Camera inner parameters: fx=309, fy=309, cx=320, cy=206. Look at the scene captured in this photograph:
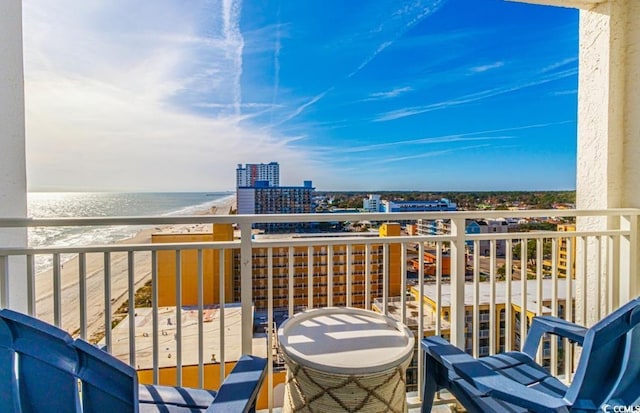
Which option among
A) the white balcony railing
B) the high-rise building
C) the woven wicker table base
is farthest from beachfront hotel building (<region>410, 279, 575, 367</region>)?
the high-rise building

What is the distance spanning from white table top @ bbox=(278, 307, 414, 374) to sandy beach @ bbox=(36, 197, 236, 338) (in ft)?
3.01

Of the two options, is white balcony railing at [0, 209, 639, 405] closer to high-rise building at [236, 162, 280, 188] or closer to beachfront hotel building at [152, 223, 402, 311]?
beachfront hotel building at [152, 223, 402, 311]

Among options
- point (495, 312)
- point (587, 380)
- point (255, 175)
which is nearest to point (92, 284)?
point (255, 175)

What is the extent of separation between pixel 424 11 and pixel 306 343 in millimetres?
5635

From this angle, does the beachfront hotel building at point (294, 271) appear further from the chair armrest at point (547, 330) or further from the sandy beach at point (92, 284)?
the chair armrest at point (547, 330)

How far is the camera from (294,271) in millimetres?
2092

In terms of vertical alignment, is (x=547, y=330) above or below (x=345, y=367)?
→ below

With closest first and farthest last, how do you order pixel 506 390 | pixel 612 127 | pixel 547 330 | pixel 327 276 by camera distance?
1. pixel 506 390
2. pixel 547 330
3. pixel 327 276
4. pixel 612 127

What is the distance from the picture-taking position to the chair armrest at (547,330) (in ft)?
5.28

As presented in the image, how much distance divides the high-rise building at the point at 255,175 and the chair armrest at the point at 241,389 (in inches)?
90.6

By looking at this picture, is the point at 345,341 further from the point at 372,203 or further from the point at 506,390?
the point at 372,203

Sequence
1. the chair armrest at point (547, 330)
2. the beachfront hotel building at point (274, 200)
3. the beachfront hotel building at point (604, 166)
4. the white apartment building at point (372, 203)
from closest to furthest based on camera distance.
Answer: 1. the chair armrest at point (547, 330)
2. the beachfront hotel building at point (604, 166)
3. the beachfront hotel building at point (274, 200)
4. the white apartment building at point (372, 203)

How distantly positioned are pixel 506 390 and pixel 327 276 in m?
1.10

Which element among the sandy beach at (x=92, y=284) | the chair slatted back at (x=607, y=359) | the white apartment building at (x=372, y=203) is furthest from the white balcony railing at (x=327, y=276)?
the chair slatted back at (x=607, y=359)
